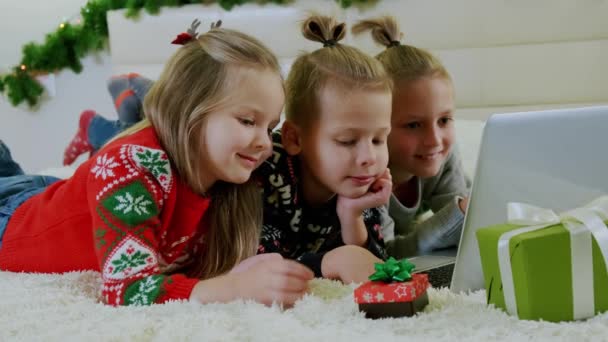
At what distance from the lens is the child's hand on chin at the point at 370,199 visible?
4.25 feet

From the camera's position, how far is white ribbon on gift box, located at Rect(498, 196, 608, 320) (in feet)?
2.58

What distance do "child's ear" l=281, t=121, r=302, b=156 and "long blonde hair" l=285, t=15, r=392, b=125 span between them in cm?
1

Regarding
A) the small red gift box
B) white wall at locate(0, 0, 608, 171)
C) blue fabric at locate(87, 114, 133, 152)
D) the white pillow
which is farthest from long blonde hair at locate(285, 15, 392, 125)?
white wall at locate(0, 0, 608, 171)

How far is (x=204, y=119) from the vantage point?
1145mm

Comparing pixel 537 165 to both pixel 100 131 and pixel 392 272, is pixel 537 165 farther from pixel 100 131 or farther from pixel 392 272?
pixel 100 131

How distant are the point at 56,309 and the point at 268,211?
45 cm

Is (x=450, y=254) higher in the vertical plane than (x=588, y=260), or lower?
lower

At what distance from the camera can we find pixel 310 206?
4.57 feet

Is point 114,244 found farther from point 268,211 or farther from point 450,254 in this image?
point 450,254

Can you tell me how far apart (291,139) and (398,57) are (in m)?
0.29

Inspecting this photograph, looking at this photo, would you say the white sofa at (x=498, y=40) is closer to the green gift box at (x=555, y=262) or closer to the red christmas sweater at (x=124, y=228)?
the red christmas sweater at (x=124, y=228)

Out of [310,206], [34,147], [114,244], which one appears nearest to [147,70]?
[34,147]

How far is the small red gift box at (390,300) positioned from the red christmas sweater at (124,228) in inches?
10.6

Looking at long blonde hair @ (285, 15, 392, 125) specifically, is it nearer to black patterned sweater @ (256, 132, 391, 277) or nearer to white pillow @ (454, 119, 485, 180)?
black patterned sweater @ (256, 132, 391, 277)
